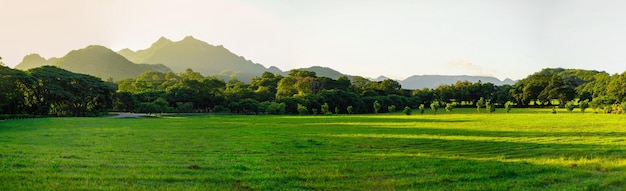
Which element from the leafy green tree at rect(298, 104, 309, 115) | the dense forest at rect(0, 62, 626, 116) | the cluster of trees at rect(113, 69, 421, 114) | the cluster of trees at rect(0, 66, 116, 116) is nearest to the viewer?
the cluster of trees at rect(0, 66, 116, 116)

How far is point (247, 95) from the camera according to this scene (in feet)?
339

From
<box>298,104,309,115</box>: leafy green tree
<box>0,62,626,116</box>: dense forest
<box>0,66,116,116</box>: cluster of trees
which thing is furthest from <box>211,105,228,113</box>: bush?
<box>0,66,116,116</box>: cluster of trees

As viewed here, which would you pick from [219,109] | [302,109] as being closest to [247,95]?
[219,109]

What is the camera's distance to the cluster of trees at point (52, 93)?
2409 inches

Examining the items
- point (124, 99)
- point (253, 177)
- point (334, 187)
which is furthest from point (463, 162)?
point (124, 99)

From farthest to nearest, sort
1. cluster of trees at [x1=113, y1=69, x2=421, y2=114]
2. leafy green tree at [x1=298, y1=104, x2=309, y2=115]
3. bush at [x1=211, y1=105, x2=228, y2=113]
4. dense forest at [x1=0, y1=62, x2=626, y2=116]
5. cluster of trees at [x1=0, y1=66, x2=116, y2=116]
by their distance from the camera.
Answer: bush at [x1=211, y1=105, x2=228, y2=113] → leafy green tree at [x1=298, y1=104, x2=309, y2=115] → cluster of trees at [x1=113, y1=69, x2=421, y2=114] → dense forest at [x1=0, y1=62, x2=626, y2=116] → cluster of trees at [x1=0, y1=66, x2=116, y2=116]

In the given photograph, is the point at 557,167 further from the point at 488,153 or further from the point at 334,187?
the point at 334,187

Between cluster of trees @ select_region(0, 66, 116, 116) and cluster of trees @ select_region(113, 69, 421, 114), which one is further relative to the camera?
cluster of trees @ select_region(113, 69, 421, 114)

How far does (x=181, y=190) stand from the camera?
990 cm

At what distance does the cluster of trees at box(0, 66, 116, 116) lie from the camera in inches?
2409

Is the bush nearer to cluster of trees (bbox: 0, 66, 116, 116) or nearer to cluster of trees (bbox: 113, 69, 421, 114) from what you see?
cluster of trees (bbox: 113, 69, 421, 114)

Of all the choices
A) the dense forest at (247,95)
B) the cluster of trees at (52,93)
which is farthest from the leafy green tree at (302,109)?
the cluster of trees at (52,93)

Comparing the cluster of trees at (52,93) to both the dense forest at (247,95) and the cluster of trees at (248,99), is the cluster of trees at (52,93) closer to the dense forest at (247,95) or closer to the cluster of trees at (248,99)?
the dense forest at (247,95)

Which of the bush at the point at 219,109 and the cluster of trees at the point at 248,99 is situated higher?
the cluster of trees at the point at 248,99
